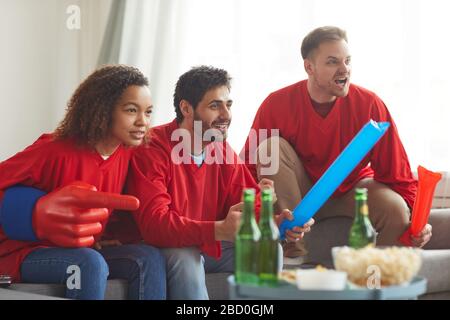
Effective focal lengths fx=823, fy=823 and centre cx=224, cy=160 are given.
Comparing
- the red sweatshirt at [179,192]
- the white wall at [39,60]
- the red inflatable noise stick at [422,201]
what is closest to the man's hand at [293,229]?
the red sweatshirt at [179,192]

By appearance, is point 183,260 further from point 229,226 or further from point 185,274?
point 229,226

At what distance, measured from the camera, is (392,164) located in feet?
9.55

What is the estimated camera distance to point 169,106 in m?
4.63

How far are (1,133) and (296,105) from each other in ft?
7.55

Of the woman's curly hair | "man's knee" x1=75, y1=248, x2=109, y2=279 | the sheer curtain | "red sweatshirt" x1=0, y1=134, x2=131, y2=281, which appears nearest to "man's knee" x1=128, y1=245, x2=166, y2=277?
"man's knee" x1=75, y1=248, x2=109, y2=279

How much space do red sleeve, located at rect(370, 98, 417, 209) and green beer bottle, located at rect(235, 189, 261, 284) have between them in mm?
1373

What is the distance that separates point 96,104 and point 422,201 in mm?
972

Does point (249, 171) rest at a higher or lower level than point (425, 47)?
lower

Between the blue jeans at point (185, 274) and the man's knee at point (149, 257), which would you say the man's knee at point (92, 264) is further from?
the blue jeans at point (185, 274)

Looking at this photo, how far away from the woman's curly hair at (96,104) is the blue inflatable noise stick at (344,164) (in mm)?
631

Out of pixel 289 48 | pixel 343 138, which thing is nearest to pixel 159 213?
pixel 343 138
